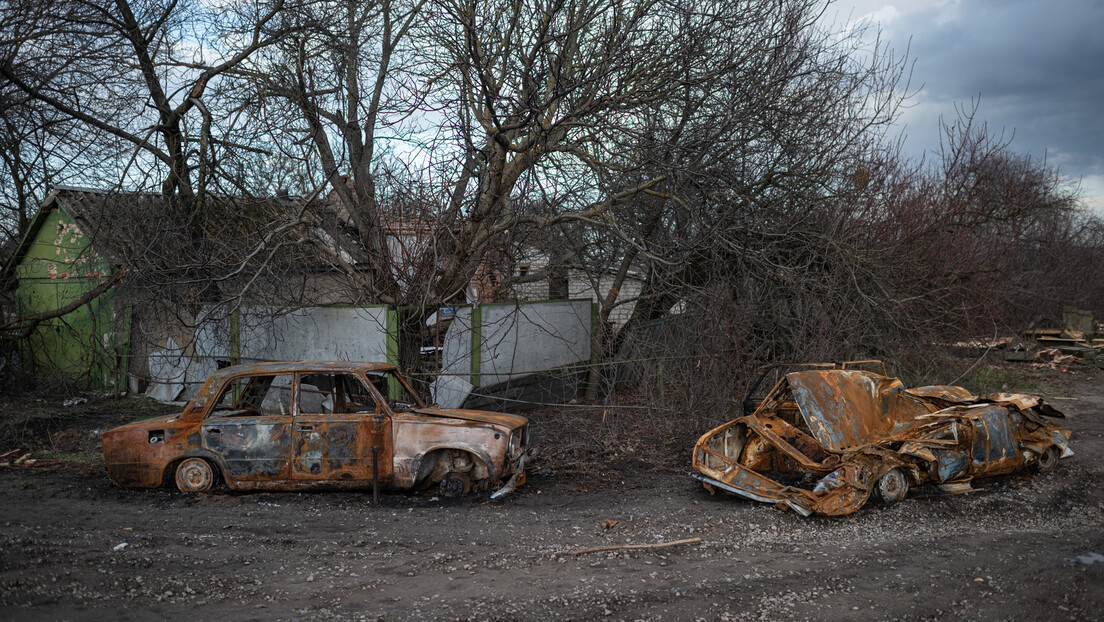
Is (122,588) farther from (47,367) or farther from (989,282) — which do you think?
(989,282)

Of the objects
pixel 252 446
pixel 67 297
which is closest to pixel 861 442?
pixel 252 446

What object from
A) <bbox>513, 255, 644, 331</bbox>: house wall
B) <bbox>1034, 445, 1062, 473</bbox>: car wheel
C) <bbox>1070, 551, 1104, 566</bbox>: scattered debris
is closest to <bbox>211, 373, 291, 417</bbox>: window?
<bbox>513, 255, 644, 331</bbox>: house wall

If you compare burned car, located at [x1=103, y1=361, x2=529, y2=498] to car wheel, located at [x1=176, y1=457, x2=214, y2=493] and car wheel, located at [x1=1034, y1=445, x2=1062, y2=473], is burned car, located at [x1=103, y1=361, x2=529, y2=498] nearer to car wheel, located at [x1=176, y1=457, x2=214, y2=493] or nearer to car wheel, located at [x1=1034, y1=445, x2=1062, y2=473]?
car wheel, located at [x1=176, y1=457, x2=214, y2=493]

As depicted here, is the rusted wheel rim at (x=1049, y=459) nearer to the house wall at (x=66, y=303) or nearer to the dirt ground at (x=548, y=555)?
the dirt ground at (x=548, y=555)

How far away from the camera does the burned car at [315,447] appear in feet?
24.4

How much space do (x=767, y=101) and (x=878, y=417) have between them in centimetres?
622

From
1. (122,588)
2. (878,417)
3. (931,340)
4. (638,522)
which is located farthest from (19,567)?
(931,340)

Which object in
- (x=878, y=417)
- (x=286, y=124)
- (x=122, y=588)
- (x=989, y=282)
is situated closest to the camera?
(x=122, y=588)

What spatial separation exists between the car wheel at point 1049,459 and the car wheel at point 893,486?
92.0 inches

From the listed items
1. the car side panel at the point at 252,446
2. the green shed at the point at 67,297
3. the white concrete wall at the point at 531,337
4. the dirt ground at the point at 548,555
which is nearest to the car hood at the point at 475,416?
the dirt ground at the point at 548,555

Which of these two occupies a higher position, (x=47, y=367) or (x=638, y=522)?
(x=47, y=367)

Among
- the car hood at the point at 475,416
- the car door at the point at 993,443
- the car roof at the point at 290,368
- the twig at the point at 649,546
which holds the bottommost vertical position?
the twig at the point at 649,546

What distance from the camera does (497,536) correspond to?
20.8ft

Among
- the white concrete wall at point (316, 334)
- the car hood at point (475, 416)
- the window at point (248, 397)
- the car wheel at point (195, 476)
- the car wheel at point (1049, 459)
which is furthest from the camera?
the white concrete wall at point (316, 334)
